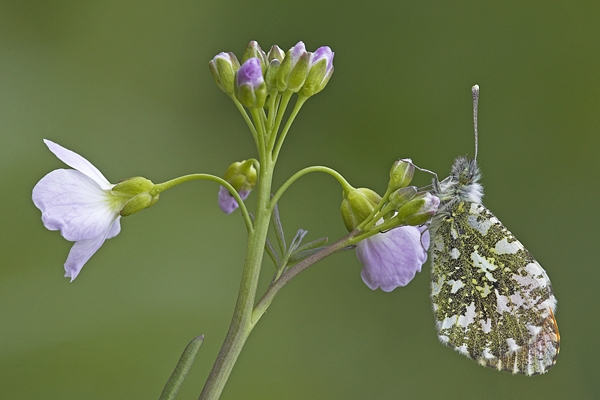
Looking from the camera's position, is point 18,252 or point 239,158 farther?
point 239,158

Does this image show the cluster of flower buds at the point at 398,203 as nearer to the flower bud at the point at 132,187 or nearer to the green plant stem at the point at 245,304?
the green plant stem at the point at 245,304

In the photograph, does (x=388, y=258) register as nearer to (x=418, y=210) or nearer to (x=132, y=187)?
(x=418, y=210)

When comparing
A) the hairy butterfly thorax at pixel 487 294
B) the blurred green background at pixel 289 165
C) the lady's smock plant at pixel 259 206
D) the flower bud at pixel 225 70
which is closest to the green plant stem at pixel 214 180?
the lady's smock plant at pixel 259 206

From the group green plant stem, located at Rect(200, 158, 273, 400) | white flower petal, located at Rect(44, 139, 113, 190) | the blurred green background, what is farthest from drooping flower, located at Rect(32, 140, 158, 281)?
the blurred green background

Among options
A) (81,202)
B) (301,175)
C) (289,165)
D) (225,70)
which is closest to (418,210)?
(301,175)

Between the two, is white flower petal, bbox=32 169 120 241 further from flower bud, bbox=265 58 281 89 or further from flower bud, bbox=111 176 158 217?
flower bud, bbox=265 58 281 89

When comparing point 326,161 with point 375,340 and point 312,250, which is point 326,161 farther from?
point 312,250

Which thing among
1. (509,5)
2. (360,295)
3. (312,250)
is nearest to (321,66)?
(312,250)
